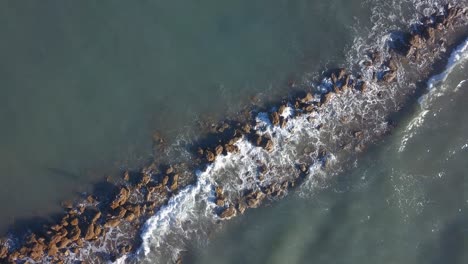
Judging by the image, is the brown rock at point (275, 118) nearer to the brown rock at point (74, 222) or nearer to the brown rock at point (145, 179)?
the brown rock at point (145, 179)

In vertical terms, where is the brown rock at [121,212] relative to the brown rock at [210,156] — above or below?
above

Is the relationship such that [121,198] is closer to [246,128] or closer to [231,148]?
[231,148]

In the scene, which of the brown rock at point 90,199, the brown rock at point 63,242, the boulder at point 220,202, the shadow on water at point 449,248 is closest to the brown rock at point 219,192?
the boulder at point 220,202

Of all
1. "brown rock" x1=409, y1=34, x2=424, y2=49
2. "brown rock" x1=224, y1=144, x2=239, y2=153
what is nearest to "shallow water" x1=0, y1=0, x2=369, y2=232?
"brown rock" x1=224, y1=144, x2=239, y2=153

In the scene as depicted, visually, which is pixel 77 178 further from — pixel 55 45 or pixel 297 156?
pixel 297 156

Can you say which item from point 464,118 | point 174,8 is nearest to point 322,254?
point 464,118

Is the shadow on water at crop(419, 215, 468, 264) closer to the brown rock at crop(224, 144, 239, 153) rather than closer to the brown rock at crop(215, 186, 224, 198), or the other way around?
the brown rock at crop(215, 186, 224, 198)

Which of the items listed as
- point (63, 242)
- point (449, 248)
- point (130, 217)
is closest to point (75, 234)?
point (63, 242)
